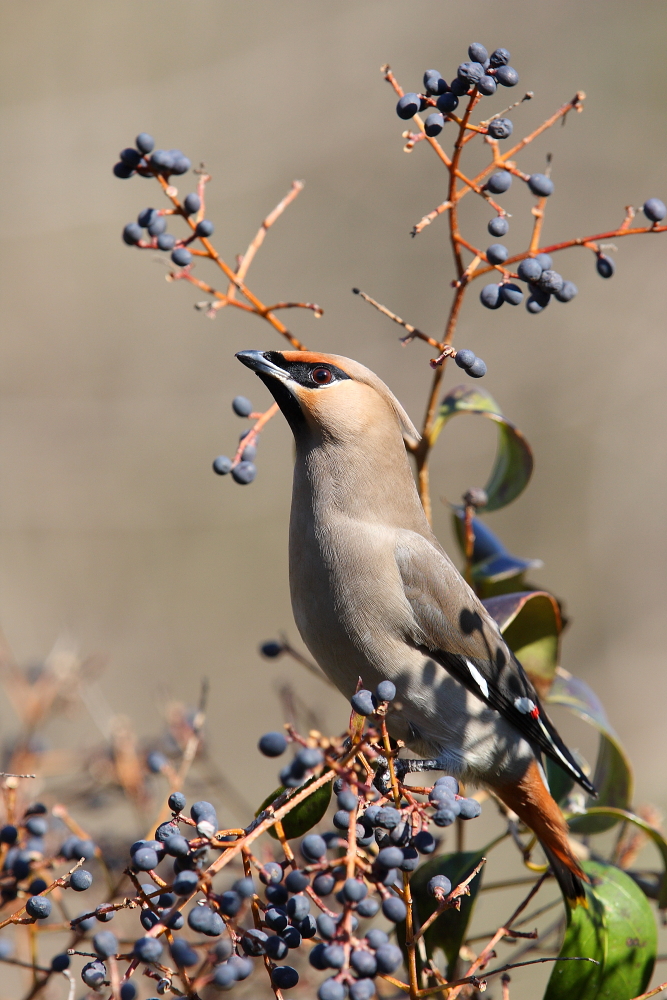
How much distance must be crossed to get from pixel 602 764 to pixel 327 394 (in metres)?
1.13

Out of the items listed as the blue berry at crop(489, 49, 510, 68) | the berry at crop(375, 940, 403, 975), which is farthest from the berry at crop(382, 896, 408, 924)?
the blue berry at crop(489, 49, 510, 68)

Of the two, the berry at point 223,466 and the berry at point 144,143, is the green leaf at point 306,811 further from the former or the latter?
the berry at point 144,143

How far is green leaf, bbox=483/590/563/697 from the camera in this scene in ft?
7.11

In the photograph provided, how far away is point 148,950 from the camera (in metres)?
1.26

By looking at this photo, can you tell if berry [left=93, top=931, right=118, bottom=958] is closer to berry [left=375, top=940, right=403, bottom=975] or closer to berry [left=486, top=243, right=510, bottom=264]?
berry [left=375, top=940, right=403, bottom=975]

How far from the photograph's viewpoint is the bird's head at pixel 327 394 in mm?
2301

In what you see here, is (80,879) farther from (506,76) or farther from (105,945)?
(506,76)

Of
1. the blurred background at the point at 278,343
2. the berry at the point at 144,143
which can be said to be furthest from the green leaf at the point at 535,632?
the blurred background at the point at 278,343

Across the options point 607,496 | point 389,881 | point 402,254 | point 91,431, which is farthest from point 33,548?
point 389,881

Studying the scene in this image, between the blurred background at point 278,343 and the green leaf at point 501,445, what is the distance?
410 cm

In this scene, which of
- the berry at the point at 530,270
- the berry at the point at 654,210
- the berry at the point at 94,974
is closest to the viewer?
the berry at the point at 94,974

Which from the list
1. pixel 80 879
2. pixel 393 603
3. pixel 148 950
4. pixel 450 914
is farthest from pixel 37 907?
pixel 393 603

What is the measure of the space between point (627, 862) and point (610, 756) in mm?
342

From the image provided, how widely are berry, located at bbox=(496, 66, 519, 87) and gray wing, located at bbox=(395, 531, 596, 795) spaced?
1.08m
